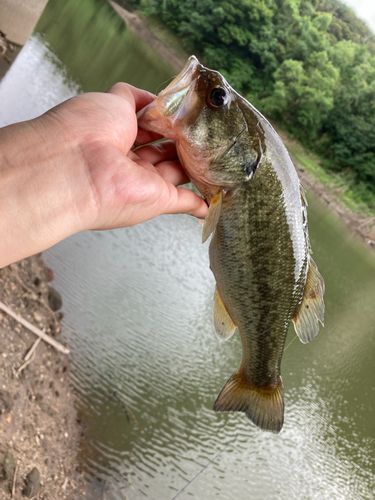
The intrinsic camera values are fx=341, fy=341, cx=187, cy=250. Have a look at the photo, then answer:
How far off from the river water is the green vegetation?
2068 centimetres

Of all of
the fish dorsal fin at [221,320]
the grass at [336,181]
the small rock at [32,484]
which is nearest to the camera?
the fish dorsal fin at [221,320]

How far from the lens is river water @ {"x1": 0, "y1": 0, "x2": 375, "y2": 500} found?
4.97 metres

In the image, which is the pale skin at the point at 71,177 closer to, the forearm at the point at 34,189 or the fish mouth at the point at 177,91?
the forearm at the point at 34,189

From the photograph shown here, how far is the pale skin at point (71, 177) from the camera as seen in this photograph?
1376 mm

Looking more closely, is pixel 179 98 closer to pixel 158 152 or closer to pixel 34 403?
pixel 158 152

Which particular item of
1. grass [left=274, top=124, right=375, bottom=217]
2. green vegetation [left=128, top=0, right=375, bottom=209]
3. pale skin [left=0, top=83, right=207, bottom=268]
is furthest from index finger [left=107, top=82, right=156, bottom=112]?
green vegetation [left=128, top=0, right=375, bottom=209]

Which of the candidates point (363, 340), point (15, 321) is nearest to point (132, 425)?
point (15, 321)

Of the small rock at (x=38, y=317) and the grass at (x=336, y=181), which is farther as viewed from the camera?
the grass at (x=336, y=181)

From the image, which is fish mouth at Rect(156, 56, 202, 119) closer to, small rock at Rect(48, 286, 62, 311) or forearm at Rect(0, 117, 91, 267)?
forearm at Rect(0, 117, 91, 267)

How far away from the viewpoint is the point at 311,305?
191cm

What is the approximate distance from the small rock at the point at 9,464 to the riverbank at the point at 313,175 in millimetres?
20329

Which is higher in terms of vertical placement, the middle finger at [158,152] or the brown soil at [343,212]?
the middle finger at [158,152]

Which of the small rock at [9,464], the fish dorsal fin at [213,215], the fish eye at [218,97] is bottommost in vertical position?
the small rock at [9,464]

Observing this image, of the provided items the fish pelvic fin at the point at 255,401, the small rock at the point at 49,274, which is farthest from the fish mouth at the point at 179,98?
the small rock at the point at 49,274
